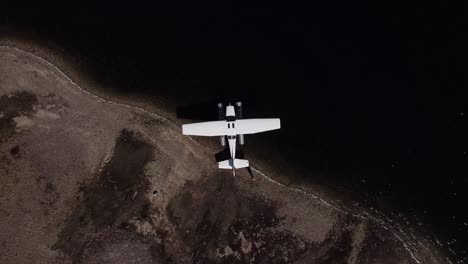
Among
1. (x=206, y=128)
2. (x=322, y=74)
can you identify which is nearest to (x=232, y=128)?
(x=206, y=128)

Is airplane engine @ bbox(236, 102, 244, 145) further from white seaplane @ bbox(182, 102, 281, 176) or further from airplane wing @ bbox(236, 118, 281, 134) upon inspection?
Result: airplane wing @ bbox(236, 118, 281, 134)

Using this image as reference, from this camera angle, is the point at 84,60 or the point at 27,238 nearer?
the point at 27,238

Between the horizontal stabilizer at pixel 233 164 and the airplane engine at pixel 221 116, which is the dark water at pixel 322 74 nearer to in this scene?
the airplane engine at pixel 221 116

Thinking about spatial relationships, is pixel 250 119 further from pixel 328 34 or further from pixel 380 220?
pixel 380 220

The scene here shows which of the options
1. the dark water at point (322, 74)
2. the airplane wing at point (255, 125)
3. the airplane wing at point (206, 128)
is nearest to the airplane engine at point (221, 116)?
the dark water at point (322, 74)

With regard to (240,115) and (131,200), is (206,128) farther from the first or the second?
(131,200)

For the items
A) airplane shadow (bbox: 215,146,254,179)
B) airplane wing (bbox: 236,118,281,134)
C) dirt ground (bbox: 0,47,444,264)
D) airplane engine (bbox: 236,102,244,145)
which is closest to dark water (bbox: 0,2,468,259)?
airplane engine (bbox: 236,102,244,145)

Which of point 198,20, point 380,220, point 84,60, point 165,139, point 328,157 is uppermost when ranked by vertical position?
point 198,20

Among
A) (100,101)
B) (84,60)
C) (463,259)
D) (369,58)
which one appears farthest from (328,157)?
(84,60)
